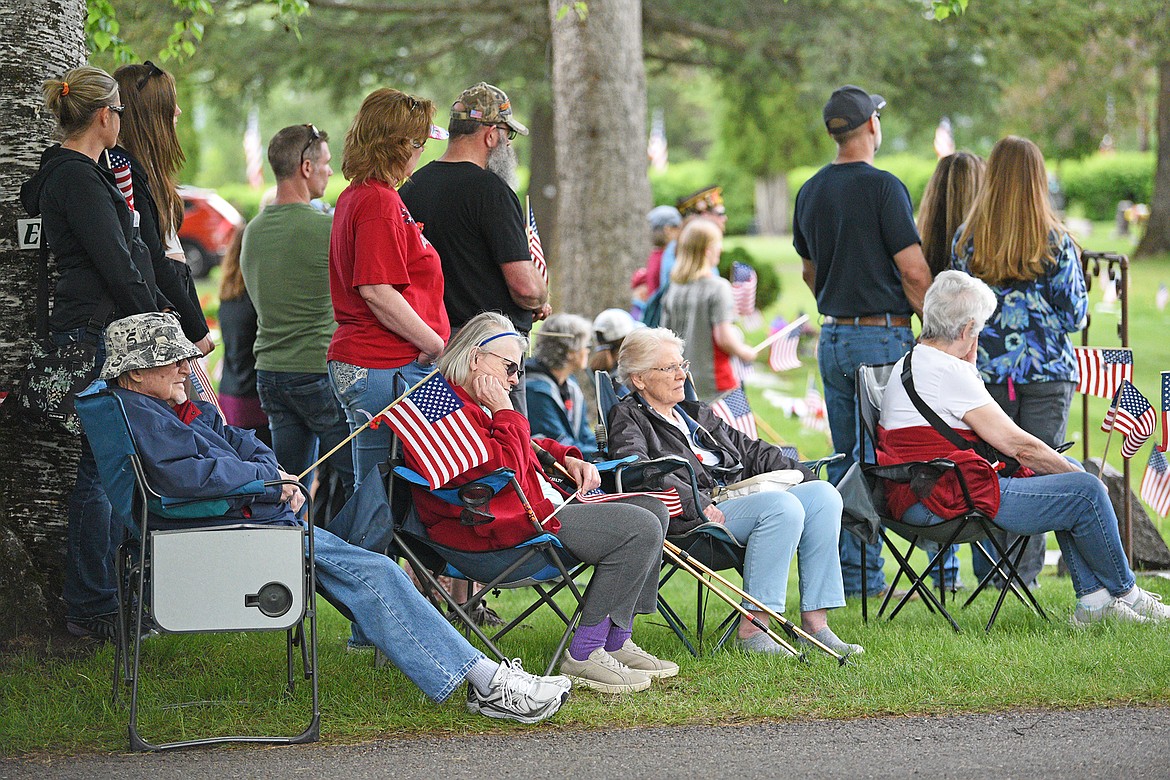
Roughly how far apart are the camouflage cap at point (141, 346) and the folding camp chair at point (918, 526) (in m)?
2.73

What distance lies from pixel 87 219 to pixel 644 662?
2.44 m

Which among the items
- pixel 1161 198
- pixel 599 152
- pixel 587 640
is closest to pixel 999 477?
pixel 587 640

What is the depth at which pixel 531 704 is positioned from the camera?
4211 mm

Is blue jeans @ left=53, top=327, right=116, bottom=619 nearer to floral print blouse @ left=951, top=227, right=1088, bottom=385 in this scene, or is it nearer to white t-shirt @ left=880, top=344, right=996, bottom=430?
white t-shirt @ left=880, top=344, right=996, bottom=430

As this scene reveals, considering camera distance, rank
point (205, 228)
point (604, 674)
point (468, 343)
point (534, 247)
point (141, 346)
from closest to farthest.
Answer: point (141, 346)
point (604, 674)
point (468, 343)
point (534, 247)
point (205, 228)

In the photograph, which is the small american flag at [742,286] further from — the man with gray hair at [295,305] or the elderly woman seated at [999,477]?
the man with gray hair at [295,305]

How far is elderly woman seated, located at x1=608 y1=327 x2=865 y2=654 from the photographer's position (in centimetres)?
507

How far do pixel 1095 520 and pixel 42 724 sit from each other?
3860 millimetres

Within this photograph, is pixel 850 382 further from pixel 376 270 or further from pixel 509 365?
pixel 376 270

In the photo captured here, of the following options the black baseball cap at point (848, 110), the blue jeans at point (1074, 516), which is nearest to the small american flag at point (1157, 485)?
the blue jeans at point (1074, 516)

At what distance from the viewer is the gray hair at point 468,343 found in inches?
185

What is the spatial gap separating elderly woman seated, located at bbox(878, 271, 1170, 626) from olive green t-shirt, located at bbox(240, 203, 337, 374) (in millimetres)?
2405

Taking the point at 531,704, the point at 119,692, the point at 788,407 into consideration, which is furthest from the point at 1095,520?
the point at 788,407

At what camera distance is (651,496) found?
489 centimetres
